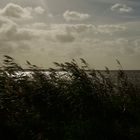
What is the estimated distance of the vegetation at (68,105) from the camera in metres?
8.65

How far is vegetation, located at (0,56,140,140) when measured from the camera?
865 cm

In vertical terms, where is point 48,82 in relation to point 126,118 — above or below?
above

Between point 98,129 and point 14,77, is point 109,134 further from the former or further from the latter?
point 14,77

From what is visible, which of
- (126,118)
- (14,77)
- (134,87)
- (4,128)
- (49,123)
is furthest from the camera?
(134,87)

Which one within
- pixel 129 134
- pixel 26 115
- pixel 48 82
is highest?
pixel 48 82

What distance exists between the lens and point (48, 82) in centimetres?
1166

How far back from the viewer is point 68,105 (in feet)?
35.2

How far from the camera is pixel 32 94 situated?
35.3 feet

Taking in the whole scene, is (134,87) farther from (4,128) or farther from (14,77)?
(4,128)

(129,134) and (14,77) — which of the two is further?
(14,77)

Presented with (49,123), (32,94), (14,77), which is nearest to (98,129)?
(49,123)

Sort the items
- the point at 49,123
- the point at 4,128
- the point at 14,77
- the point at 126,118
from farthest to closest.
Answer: the point at 14,77, the point at 126,118, the point at 49,123, the point at 4,128

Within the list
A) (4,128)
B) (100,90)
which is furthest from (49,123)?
(100,90)

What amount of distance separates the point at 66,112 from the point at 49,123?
1.22 m
